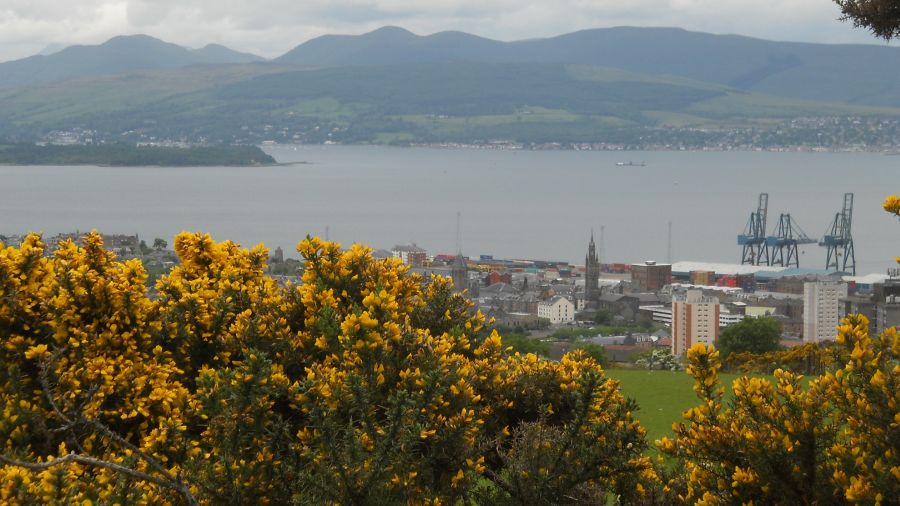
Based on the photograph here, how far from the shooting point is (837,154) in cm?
18000

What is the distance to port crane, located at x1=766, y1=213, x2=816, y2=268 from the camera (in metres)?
67.2

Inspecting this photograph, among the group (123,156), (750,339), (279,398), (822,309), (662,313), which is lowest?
(662,313)

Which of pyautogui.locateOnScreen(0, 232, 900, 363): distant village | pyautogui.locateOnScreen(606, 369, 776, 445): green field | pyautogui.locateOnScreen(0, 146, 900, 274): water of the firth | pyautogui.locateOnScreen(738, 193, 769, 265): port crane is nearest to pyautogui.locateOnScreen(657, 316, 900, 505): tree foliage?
pyautogui.locateOnScreen(606, 369, 776, 445): green field

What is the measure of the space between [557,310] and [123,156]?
3681 inches

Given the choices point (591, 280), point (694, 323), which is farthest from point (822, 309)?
point (591, 280)

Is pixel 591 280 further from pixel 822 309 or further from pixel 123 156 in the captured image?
pixel 123 156

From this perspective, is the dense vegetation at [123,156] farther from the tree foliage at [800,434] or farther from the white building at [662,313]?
the tree foliage at [800,434]

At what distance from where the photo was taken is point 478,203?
318ft

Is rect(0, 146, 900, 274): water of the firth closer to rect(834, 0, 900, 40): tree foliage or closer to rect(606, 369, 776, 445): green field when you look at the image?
rect(606, 369, 776, 445): green field

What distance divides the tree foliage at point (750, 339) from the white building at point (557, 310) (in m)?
23.1

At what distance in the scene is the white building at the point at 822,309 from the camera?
4028 centimetres

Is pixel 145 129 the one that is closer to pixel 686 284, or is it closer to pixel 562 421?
pixel 686 284

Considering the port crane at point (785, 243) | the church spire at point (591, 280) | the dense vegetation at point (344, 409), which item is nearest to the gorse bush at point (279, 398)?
the dense vegetation at point (344, 409)

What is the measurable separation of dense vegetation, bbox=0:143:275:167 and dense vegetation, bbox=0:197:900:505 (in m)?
117
